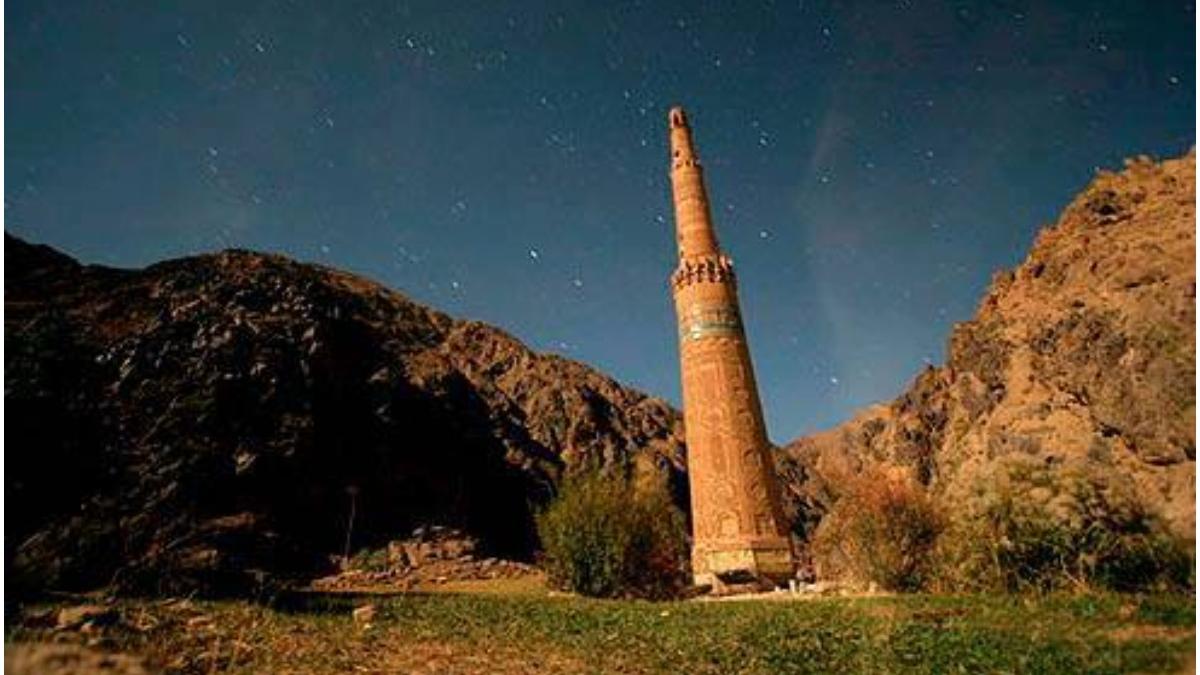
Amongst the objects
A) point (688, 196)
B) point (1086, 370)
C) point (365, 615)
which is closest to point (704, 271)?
point (688, 196)

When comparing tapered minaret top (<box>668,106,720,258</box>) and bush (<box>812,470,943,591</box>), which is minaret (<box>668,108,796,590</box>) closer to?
tapered minaret top (<box>668,106,720,258</box>)

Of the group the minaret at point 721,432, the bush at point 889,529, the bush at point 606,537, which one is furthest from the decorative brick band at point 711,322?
the bush at point 889,529

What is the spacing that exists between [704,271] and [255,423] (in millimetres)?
15611

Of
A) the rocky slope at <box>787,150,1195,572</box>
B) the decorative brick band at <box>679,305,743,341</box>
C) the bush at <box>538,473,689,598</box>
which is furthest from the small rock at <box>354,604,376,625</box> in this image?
the decorative brick band at <box>679,305,743,341</box>

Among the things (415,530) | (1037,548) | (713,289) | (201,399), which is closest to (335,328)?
(415,530)

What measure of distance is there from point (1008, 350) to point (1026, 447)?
30.2 feet

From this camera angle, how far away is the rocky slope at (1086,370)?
42.4ft

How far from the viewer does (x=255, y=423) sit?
26594 mm

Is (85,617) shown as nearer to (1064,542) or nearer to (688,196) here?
(1064,542)

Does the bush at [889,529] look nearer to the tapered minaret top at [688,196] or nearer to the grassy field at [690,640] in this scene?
the grassy field at [690,640]

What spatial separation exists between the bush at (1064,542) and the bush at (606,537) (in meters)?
7.24

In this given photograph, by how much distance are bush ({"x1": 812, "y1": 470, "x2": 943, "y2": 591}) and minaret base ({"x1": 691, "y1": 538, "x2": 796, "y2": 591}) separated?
21.2 feet

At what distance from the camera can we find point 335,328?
43.6m

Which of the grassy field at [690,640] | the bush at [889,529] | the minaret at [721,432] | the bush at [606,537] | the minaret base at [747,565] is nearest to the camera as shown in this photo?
the grassy field at [690,640]
